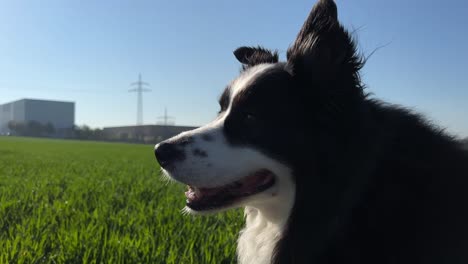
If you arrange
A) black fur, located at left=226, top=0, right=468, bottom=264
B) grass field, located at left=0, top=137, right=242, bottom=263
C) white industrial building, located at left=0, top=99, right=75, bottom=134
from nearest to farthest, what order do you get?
black fur, located at left=226, top=0, right=468, bottom=264
grass field, located at left=0, top=137, right=242, bottom=263
white industrial building, located at left=0, top=99, right=75, bottom=134

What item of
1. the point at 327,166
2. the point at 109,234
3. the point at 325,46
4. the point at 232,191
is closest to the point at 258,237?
the point at 232,191

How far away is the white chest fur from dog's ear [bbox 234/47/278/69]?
4.12 feet

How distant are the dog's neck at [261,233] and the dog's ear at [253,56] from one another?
1.26 metres

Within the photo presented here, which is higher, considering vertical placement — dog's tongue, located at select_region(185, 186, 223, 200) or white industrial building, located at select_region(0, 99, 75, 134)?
white industrial building, located at select_region(0, 99, 75, 134)

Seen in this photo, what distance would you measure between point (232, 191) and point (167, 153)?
493 millimetres

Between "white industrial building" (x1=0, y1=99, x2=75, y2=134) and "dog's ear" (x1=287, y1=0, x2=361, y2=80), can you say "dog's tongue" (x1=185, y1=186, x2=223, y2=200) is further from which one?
"white industrial building" (x1=0, y1=99, x2=75, y2=134)

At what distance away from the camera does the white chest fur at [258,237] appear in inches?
108

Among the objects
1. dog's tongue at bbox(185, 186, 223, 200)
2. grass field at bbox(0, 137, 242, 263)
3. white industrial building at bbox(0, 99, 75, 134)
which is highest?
white industrial building at bbox(0, 99, 75, 134)

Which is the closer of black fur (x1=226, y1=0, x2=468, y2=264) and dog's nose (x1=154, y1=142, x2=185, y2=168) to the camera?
black fur (x1=226, y1=0, x2=468, y2=264)

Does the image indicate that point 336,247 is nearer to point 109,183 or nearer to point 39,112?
point 109,183

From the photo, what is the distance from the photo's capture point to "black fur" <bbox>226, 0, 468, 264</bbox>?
2.44 m

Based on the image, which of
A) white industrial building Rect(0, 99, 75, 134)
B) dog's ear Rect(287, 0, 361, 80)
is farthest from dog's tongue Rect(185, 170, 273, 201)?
white industrial building Rect(0, 99, 75, 134)

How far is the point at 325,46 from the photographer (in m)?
2.59

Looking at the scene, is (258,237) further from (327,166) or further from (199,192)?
(327,166)
